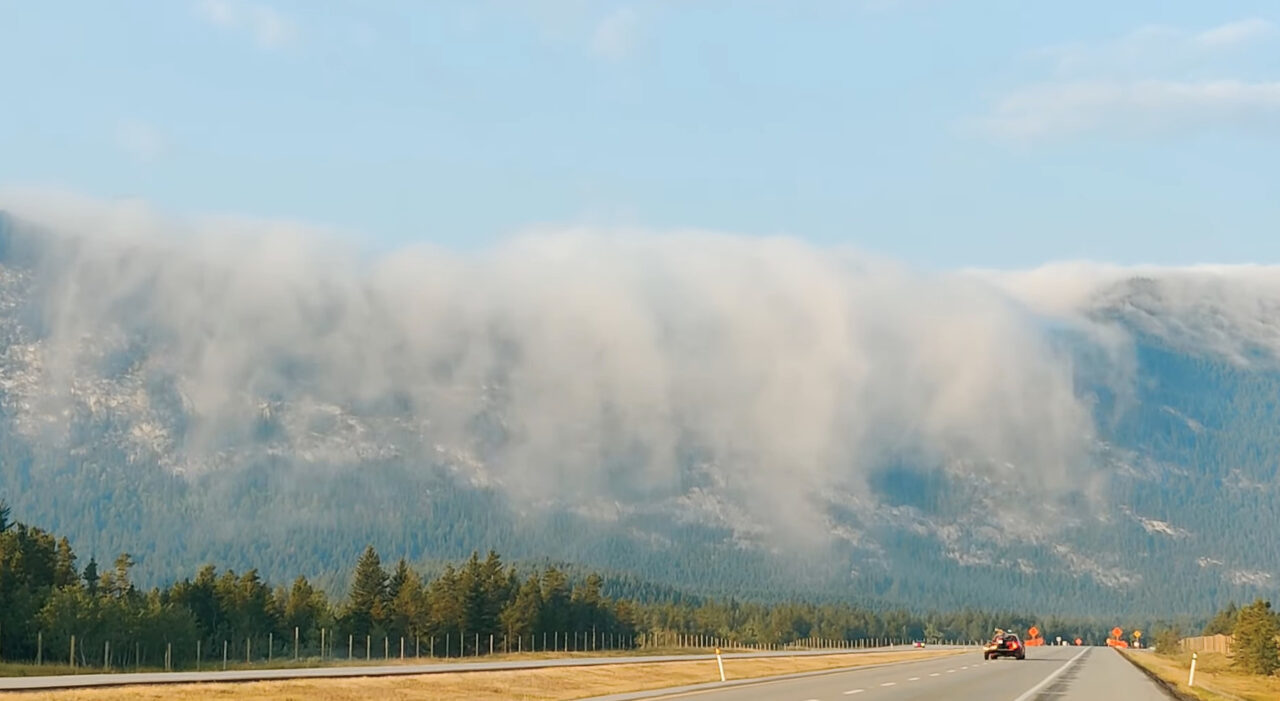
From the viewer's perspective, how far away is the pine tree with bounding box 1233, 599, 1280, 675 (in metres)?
123

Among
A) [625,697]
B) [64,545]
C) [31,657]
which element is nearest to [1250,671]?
[625,697]

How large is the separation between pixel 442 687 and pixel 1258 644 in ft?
264

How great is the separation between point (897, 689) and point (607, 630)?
132155 millimetres

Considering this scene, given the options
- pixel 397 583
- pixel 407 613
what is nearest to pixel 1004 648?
pixel 407 613

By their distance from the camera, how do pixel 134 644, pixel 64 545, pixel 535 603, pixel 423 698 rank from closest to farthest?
pixel 423 698 → pixel 134 644 → pixel 64 545 → pixel 535 603

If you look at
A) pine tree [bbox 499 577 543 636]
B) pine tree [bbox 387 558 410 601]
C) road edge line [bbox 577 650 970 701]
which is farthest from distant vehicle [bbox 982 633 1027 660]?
pine tree [bbox 387 558 410 601]

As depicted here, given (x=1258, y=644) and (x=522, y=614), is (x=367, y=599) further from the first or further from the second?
(x=1258, y=644)

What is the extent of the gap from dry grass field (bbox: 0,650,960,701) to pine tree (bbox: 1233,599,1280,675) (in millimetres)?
51960

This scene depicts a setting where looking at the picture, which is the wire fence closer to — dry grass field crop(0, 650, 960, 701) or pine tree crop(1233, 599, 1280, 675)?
dry grass field crop(0, 650, 960, 701)

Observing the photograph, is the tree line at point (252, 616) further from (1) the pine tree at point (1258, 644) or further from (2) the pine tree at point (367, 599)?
(1) the pine tree at point (1258, 644)

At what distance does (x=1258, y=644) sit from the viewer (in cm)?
12469

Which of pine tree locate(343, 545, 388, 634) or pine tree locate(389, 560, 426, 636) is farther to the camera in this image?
pine tree locate(389, 560, 426, 636)

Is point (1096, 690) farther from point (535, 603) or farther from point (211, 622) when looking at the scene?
point (535, 603)

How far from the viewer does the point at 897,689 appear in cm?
6850
